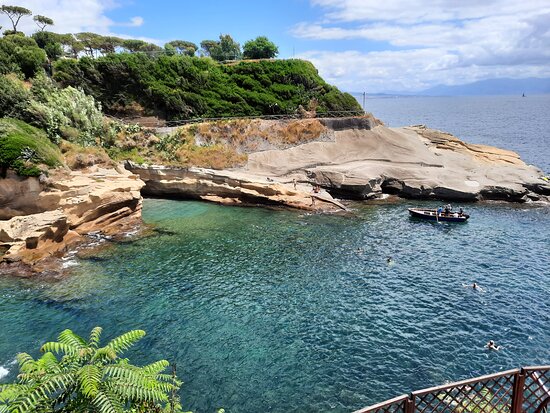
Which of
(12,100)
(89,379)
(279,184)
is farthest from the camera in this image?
(279,184)

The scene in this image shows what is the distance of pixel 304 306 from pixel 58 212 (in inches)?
933

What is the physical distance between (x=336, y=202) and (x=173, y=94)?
3436cm

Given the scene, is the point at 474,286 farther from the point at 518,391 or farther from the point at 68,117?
the point at 68,117

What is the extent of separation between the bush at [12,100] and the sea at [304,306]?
19.2 meters

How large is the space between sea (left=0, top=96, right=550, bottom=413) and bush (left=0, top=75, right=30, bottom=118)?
A: 1919cm

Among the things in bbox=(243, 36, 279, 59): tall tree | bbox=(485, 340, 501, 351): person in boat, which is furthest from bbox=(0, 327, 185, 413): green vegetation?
bbox=(243, 36, 279, 59): tall tree

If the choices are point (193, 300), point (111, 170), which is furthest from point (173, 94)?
point (193, 300)

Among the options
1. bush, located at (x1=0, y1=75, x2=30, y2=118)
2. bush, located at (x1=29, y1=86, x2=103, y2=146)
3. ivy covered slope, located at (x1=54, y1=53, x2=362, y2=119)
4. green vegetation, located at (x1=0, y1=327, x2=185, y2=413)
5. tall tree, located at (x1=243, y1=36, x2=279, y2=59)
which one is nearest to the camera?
green vegetation, located at (x1=0, y1=327, x2=185, y2=413)

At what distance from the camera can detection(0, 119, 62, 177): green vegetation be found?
121 ft

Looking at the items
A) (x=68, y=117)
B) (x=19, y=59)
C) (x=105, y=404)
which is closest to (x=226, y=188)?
(x=68, y=117)

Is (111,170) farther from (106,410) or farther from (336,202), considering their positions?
(106,410)

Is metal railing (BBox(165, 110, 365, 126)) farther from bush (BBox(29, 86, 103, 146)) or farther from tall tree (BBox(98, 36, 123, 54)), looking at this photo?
tall tree (BBox(98, 36, 123, 54))

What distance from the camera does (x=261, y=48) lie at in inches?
3378

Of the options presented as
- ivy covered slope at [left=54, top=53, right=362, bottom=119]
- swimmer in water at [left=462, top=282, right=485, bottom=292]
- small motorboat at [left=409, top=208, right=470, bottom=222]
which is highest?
ivy covered slope at [left=54, top=53, right=362, bottom=119]
